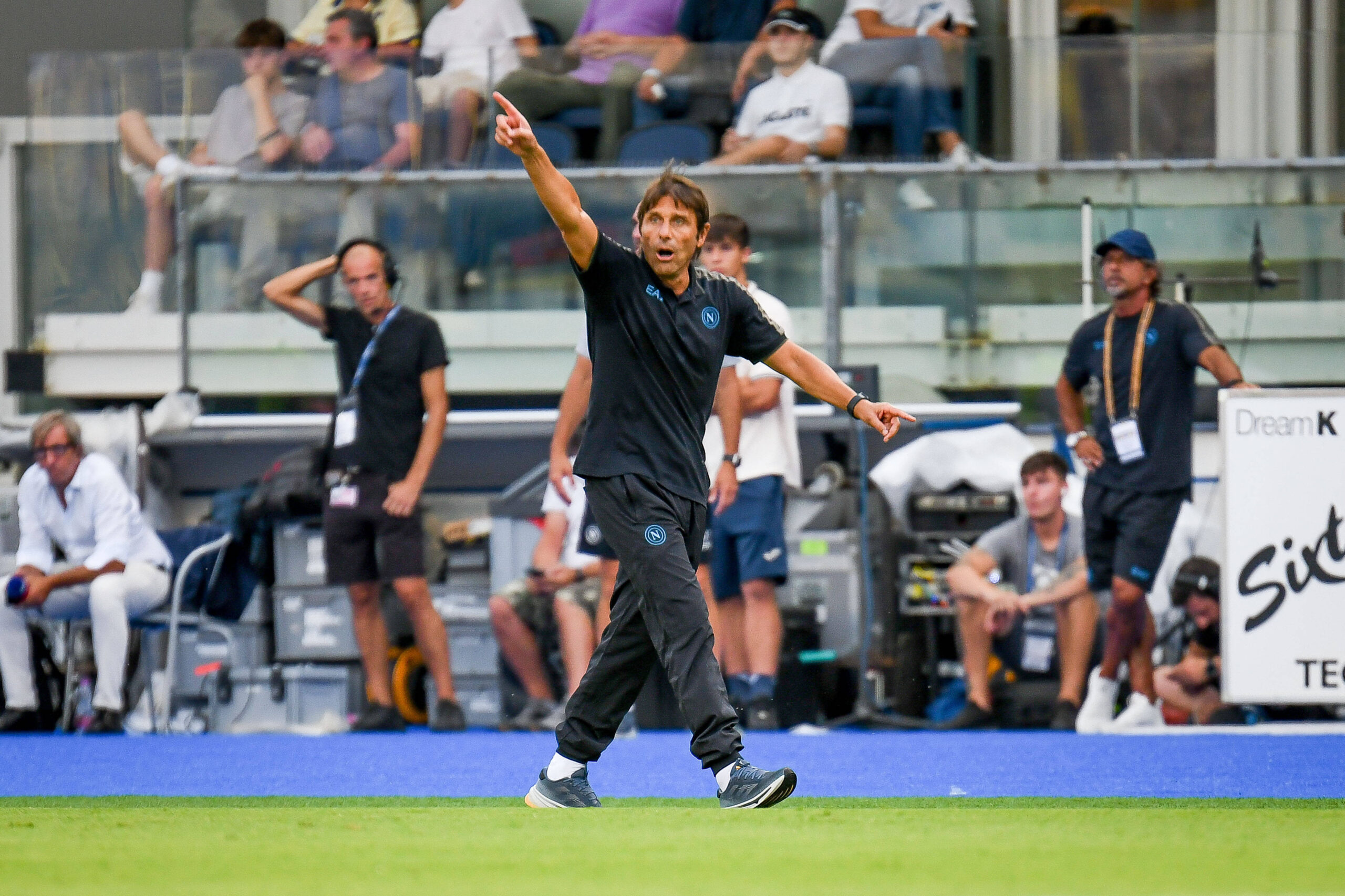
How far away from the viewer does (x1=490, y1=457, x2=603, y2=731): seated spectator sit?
9.50 meters

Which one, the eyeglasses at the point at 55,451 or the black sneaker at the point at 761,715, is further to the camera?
the eyeglasses at the point at 55,451

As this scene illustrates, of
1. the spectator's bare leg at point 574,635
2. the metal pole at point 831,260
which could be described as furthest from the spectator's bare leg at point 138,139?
the spectator's bare leg at point 574,635

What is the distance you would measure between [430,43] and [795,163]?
2.38 meters

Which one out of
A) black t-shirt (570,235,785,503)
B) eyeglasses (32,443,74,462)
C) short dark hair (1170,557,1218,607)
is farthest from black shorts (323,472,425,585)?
black t-shirt (570,235,785,503)

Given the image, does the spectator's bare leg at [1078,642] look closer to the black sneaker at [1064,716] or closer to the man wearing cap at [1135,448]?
the black sneaker at [1064,716]

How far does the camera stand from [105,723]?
9.77 meters

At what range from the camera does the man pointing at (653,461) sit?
5203 mm

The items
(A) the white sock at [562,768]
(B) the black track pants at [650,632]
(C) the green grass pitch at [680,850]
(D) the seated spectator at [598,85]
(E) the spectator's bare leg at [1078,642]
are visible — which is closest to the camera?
(C) the green grass pitch at [680,850]

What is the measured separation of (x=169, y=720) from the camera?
32.9ft

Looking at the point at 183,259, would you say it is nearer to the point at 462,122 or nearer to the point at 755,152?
the point at 462,122

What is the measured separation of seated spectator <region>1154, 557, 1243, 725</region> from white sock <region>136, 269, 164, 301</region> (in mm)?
6065

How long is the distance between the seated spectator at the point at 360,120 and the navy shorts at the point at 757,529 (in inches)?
138

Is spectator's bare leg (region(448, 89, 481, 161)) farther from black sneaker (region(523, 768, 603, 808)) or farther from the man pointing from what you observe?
black sneaker (region(523, 768, 603, 808))

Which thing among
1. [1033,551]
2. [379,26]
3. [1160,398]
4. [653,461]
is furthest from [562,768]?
[379,26]
